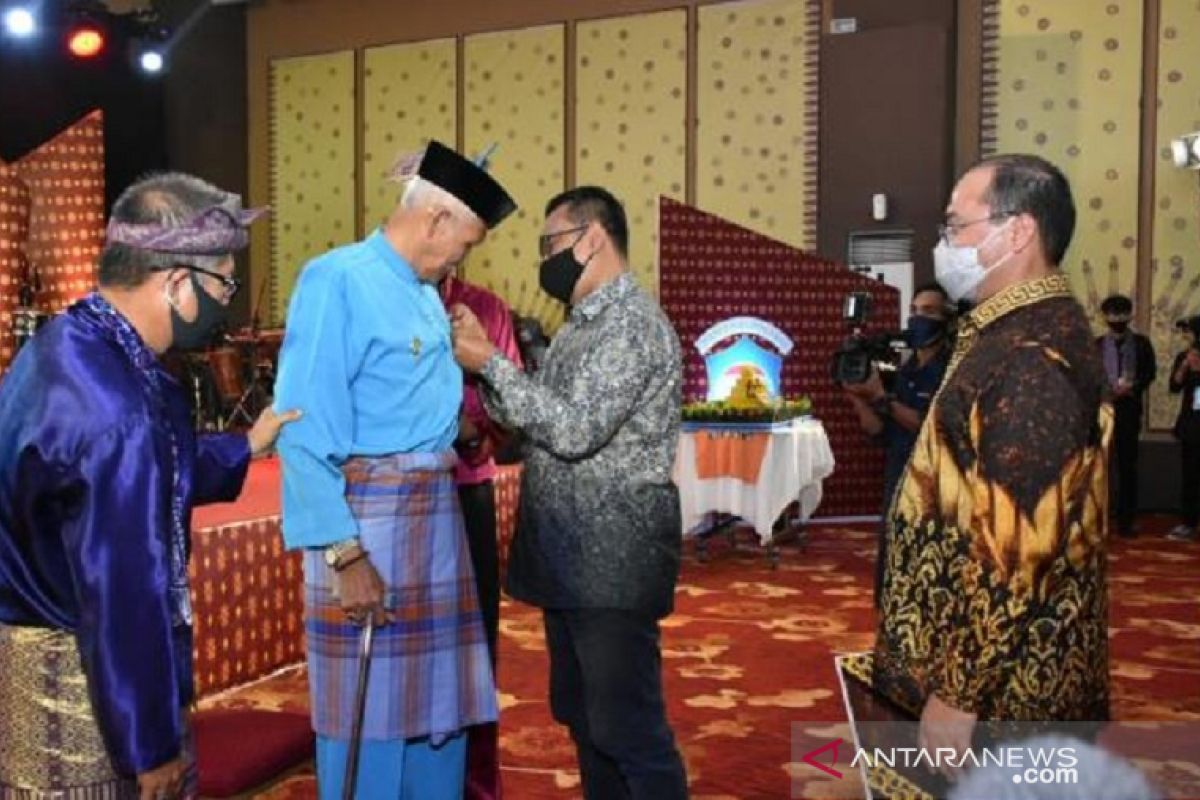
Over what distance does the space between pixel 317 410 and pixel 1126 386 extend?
6.64 meters

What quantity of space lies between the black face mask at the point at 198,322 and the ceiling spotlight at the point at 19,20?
8770mm

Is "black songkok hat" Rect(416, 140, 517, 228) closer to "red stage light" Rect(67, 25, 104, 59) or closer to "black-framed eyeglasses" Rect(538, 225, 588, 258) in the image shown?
"black-framed eyeglasses" Rect(538, 225, 588, 258)

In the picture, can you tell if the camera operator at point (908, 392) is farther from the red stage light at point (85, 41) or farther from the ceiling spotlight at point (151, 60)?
the ceiling spotlight at point (151, 60)

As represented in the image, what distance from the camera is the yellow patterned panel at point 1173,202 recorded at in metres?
8.55

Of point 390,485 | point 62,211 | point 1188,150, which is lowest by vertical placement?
point 390,485

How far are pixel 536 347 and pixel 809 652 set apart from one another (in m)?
4.98

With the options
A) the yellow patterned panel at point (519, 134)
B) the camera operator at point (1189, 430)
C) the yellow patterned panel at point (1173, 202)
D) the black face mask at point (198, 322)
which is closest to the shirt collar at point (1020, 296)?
the black face mask at point (198, 322)

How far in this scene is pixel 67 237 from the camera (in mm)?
8203

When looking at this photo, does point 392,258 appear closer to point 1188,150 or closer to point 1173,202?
point 1188,150

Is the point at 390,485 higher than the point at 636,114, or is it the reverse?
the point at 636,114

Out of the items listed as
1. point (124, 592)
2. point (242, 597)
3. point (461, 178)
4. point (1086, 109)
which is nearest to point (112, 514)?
point (124, 592)

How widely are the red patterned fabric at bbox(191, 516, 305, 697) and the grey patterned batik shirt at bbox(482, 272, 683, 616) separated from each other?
179cm

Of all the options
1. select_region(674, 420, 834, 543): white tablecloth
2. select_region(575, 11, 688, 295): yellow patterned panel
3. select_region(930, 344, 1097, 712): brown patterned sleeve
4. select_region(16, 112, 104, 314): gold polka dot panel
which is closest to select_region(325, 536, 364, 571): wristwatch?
select_region(930, 344, 1097, 712): brown patterned sleeve

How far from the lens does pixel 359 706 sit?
85.2 inches
